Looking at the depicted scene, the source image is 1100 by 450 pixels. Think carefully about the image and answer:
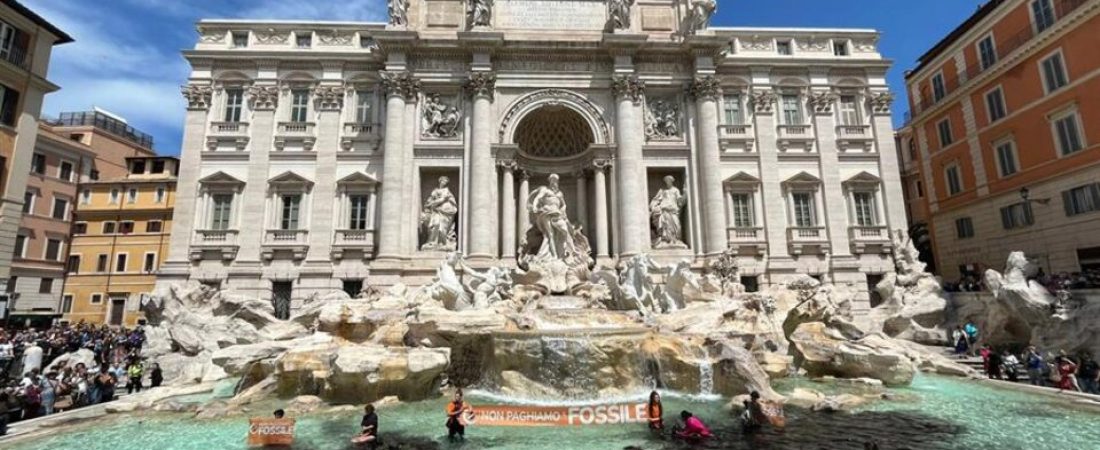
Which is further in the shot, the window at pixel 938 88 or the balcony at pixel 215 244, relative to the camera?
the window at pixel 938 88

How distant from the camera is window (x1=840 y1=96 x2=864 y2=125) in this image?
26188 millimetres

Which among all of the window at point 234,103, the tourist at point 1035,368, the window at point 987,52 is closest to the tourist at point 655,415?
the tourist at point 1035,368

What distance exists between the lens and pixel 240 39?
25203 mm

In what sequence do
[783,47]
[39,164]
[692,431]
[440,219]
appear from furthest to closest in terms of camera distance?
[39,164] < [783,47] < [440,219] < [692,431]

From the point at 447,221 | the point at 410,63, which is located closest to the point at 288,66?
the point at 410,63

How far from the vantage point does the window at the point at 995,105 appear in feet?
80.7

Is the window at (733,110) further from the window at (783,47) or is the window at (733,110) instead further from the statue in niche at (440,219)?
the statue in niche at (440,219)

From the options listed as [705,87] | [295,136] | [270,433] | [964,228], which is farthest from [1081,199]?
[295,136]

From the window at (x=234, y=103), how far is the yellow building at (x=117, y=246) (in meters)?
14.9

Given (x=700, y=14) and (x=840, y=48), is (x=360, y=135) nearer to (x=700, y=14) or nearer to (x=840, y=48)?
(x=700, y=14)

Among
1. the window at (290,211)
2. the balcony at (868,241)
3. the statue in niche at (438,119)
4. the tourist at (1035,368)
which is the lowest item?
the tourist at (1035,368)

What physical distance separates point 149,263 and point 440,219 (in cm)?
2478

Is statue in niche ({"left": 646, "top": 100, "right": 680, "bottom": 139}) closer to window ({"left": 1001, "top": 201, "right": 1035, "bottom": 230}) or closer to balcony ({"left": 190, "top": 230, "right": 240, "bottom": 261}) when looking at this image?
window ({"left": 1001, "top": 201, "right": 1035, "bottom": 230})

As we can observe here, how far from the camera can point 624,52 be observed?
24844mm
